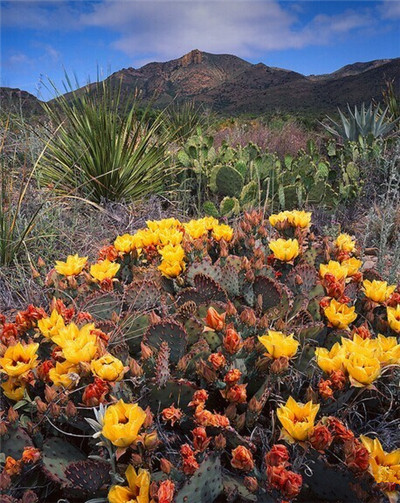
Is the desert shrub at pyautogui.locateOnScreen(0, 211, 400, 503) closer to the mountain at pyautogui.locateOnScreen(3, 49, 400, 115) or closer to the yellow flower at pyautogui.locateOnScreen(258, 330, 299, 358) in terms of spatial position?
the yellow flower at pyautogui.locateOnScreen(258, 330, 299, 358)

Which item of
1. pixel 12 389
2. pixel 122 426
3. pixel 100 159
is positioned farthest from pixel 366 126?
pixel 122 426

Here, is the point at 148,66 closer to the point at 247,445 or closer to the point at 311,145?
the point at 311,145

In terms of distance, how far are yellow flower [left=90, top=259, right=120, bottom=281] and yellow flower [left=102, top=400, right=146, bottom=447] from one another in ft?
3.16

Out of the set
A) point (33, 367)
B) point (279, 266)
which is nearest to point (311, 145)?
point (279, 266)

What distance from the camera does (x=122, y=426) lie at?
4.15ft

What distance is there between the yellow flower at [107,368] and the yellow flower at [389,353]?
85 cm

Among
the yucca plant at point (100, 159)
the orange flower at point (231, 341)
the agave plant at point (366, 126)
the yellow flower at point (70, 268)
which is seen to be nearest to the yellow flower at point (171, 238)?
the yellow flower at point (70, 268)

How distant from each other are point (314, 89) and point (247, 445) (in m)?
44.7

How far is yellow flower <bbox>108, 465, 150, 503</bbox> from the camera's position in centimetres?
128

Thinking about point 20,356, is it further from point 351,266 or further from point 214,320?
point 351,266

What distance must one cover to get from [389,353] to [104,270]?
132 cm

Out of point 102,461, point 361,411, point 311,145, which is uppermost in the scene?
point 311,145

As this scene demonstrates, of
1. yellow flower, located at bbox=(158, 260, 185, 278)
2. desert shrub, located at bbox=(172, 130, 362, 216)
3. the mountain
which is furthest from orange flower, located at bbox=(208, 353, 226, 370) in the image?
the mountain

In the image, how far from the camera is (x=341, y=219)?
4.74 m
